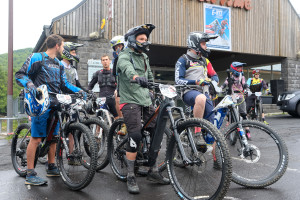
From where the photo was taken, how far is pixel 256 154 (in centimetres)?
372

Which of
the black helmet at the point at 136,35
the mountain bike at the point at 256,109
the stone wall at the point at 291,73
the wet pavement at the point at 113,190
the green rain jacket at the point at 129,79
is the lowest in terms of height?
the wet pavement at the point at 113,190

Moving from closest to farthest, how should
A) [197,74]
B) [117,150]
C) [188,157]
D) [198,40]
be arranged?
[188,157]
[117,150]
[198,40]
[197,74]

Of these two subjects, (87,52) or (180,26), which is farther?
(180,26)

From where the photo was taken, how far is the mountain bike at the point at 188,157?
9.36ft

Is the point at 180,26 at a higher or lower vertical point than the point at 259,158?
higher

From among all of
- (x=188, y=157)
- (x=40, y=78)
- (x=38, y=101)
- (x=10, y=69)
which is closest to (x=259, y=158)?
(x=188, y=157)

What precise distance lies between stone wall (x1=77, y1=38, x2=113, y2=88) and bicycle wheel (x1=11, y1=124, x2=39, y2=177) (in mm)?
7563

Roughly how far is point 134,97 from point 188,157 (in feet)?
3.57

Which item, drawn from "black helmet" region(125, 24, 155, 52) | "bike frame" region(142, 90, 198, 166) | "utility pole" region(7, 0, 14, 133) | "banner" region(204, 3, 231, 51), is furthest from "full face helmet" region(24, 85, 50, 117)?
"banner" region(204, 3, 231, 51)

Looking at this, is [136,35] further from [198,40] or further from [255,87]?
[255,87]

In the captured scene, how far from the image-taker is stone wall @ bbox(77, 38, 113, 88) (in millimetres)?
12297

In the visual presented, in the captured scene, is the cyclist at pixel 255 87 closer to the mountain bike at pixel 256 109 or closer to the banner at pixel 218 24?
the mountain bike at pixel 256 109

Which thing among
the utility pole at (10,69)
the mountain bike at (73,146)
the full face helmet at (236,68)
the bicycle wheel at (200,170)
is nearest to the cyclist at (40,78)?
the mountain bike at (73,146)

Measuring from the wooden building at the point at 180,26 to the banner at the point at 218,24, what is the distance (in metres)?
0.21
